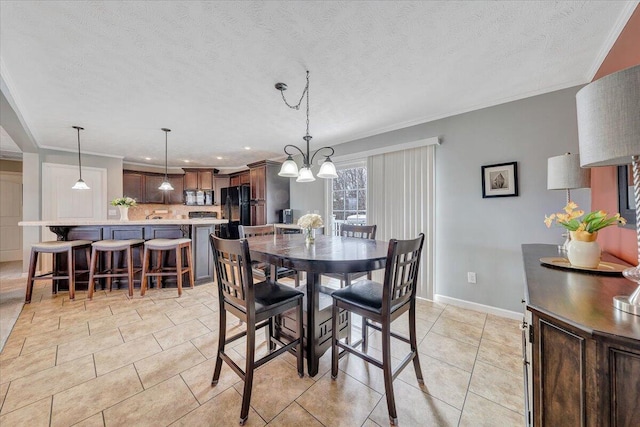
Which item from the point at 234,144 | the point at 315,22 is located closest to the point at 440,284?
the point at 315,22

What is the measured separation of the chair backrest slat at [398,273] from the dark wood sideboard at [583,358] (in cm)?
57

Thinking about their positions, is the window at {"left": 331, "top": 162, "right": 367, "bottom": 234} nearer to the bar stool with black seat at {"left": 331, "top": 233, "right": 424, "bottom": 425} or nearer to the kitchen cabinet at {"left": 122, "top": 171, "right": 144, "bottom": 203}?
the bar stool with black seat at {"left": 331, "top": 233, "right": 424, "bottom": 425}

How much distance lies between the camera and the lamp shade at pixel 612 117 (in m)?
0.63

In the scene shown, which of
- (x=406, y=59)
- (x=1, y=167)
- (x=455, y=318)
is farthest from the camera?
(x=1, y=167)

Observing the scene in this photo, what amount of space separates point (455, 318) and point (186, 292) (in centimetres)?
340

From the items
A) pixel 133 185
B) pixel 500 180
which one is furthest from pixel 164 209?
pixel 500 180

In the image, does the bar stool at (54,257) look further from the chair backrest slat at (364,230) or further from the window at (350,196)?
the window at (350,196)

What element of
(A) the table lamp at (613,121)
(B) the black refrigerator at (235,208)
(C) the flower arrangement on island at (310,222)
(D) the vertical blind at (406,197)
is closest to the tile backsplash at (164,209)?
(B) the black refrigerator at (235,208)

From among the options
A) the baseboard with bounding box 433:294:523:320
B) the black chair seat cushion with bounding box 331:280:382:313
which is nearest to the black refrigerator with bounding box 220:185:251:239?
the baseboard with bounding box 433:294:523:320

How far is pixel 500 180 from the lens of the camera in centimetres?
257

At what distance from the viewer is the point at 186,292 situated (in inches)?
133

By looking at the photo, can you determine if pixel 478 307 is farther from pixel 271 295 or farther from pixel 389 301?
pixel 271 295

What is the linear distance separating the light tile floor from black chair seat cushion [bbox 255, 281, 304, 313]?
1.90 ft

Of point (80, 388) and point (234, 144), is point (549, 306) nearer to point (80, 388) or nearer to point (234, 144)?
point (80, 388)
